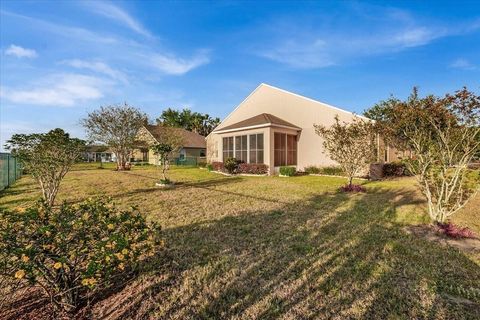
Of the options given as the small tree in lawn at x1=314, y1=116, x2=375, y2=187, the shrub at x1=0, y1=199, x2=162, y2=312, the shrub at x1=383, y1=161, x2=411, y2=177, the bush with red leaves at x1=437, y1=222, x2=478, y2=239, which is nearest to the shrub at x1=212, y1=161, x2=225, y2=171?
the small tree in lawn at x1=314, y1=116, x2=375, y2=187

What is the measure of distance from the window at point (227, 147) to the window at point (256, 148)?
2652mm

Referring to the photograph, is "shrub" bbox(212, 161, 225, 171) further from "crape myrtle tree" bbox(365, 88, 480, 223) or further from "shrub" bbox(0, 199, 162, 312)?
"shrub" bbox(0, 199, 162, 312)

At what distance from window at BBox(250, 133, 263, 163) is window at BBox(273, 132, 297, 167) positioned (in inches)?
43.1

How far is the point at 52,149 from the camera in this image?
8141 mm

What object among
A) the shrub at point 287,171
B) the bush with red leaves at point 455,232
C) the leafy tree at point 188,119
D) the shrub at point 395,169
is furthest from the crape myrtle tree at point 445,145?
the leafy tree at point 188,119

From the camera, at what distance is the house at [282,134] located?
18.2 meters

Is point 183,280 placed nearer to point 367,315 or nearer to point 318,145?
point 367,315

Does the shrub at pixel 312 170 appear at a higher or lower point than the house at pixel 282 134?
lower

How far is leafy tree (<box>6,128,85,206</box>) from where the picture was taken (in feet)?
25.7

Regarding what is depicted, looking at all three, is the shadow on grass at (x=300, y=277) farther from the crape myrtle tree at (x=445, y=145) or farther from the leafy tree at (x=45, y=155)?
the leafy tree at (x=45, y=155)

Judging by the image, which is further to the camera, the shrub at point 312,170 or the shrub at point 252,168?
the shrub at point 312,170

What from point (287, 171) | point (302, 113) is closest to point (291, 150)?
point (287, 171)

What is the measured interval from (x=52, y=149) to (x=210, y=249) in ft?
22.9

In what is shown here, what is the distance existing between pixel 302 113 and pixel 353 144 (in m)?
8.99
